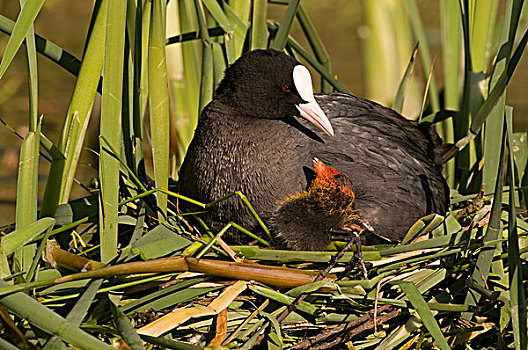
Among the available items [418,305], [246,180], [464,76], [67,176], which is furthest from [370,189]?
[67,176]

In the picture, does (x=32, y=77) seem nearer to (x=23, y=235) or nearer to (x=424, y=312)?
(x=23, y=235)

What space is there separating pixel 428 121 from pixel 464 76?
25 cm

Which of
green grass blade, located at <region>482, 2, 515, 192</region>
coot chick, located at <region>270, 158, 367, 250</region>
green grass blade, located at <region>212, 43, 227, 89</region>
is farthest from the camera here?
green grass blade, located at <region>212, 43, 227, 89</region>

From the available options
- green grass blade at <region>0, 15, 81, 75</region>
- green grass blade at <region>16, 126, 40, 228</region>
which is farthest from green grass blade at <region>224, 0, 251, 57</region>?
green grass blade at <region>16, 126, 40, 228</region>

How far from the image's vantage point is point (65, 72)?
6.24 meters

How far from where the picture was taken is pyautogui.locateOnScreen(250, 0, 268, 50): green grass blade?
3174mm

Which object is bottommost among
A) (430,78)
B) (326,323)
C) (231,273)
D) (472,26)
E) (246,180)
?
(326,323)

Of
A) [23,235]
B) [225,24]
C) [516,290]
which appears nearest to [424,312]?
[516,290]

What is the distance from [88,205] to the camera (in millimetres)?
2588

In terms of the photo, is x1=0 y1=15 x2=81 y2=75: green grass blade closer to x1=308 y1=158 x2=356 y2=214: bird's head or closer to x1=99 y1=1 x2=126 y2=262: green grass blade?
x1=99 y1=1 x2=126 y2=262: green grass blade

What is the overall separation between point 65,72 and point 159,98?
413 cm

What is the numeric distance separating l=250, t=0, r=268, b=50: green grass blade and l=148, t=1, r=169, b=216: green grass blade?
2.98 feet

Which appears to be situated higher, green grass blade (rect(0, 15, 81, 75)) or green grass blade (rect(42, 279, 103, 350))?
green grass blade (rect(0, 15, 81, 75))

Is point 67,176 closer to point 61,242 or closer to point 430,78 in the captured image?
point 61,242
